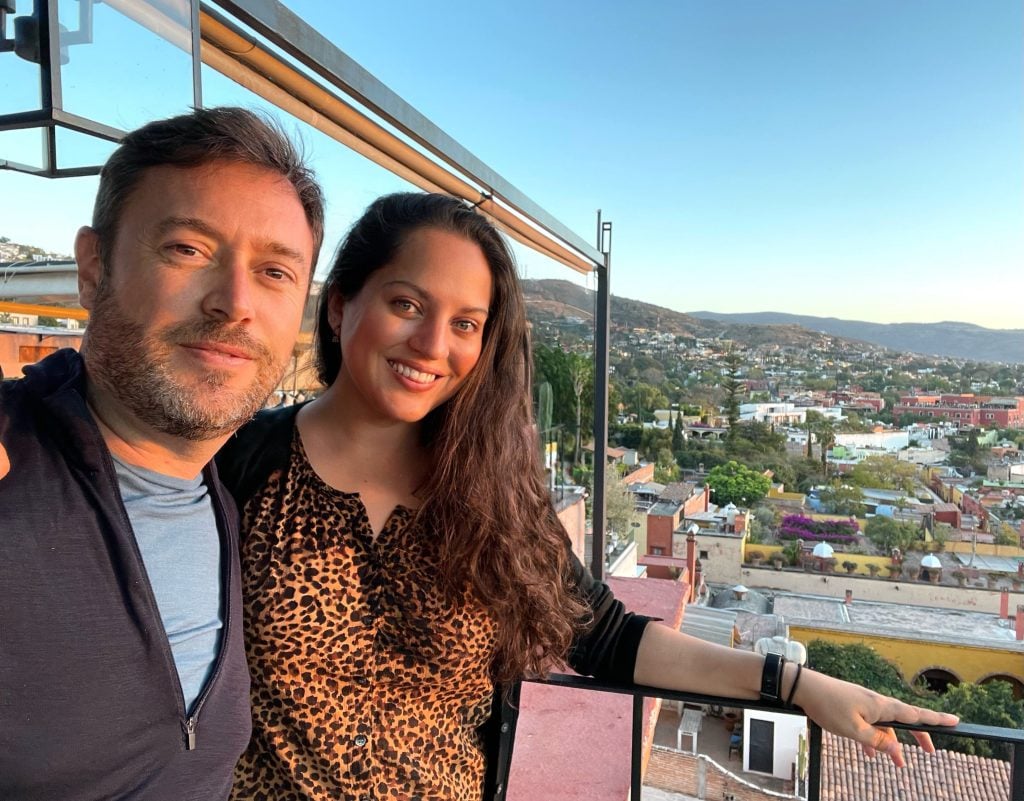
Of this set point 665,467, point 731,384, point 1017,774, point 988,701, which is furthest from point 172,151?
point 988,701

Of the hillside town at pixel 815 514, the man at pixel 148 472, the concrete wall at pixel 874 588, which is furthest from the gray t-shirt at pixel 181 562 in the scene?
the concrete wall at pixel 874 588

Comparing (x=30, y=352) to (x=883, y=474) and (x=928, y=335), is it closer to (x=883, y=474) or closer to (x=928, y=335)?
(x=883, y=474)

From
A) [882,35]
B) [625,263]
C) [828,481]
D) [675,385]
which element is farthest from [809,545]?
[882,35]

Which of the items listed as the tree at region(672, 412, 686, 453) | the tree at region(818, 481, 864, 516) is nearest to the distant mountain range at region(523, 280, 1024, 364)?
the tree at region(672, 412, 686, 453)

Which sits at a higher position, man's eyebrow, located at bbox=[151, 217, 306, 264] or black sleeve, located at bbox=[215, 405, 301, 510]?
man's eyebrow, located at bbox=[151, 217, 306, 264]

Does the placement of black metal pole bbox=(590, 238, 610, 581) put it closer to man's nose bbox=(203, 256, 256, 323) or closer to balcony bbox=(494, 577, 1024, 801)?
balcony bbox=(494, 577, 1024, 801)

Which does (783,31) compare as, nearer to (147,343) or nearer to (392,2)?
(392,2)

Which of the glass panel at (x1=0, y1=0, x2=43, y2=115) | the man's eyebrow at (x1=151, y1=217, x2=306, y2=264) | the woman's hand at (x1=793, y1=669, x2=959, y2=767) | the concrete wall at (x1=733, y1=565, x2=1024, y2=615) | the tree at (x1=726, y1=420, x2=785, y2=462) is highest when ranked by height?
the glass panel at (x1=0, y1=0, x2=43, y2=115)
